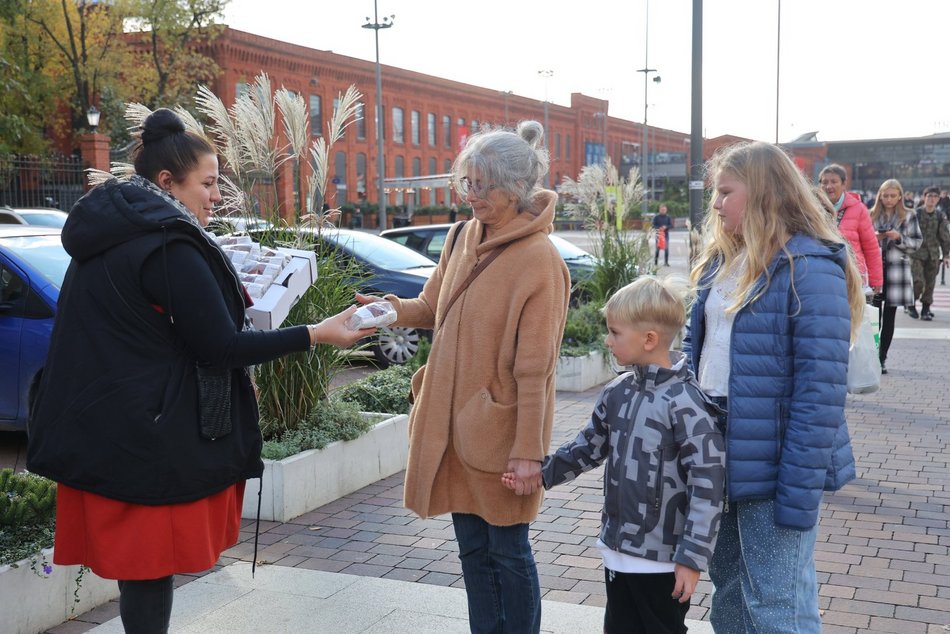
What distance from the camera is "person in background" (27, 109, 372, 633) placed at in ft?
8.38

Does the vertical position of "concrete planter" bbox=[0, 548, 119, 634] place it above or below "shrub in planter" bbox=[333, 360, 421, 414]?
below

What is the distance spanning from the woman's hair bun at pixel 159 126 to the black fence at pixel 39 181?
69.3ft

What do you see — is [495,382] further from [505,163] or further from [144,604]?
[144,604]

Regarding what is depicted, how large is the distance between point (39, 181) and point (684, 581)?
2590 cm

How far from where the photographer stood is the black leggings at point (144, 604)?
2738 mm

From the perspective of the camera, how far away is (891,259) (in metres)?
9.91

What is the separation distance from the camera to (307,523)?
17.4ft

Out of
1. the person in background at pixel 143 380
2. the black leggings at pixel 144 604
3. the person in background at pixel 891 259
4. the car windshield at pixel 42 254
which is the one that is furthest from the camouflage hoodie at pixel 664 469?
the person in background at pixel 891 259

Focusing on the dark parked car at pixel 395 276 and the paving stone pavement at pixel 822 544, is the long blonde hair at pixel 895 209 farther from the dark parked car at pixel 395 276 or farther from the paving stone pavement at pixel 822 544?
the dark parked car at pixel 395 276

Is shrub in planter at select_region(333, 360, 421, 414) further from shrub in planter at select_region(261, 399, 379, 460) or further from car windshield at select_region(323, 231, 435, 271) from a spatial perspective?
car windshield at select_region(323, 231, 435, 271)

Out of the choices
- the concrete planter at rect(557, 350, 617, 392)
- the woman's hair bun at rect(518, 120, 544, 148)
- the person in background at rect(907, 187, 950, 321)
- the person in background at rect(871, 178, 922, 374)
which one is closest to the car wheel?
the concrete planter at rect(557, 350, 617, 392)

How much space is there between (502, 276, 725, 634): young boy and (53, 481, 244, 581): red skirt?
114 centimetres

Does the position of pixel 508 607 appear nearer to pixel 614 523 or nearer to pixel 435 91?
pixel 614 523

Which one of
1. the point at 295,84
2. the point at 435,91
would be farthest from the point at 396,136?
the point at 295,84
